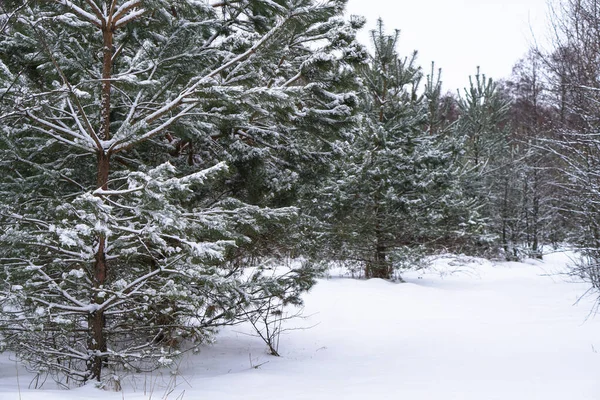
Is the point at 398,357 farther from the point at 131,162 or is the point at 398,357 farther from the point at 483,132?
the point at 483,132

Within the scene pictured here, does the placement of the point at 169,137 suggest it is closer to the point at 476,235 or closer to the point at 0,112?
the point at 0,112

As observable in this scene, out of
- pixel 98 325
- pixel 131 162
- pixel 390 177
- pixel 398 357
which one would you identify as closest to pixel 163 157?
pixel 131 162

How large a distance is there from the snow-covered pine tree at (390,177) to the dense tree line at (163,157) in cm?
248

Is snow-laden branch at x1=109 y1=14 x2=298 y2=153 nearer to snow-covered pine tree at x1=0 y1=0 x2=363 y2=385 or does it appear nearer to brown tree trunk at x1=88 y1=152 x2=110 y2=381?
snow-covered pine tree at x1=0 y1=0 x2=363 y2=385

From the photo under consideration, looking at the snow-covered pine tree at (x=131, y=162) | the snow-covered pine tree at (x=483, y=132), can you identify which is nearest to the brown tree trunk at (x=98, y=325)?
the snow-covered pine tree at (x=131, y=162)

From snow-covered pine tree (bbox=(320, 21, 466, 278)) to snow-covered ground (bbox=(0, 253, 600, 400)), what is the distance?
161cm

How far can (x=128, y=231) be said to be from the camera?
379 centimetres

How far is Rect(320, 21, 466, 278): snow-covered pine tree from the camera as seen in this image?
1112cm

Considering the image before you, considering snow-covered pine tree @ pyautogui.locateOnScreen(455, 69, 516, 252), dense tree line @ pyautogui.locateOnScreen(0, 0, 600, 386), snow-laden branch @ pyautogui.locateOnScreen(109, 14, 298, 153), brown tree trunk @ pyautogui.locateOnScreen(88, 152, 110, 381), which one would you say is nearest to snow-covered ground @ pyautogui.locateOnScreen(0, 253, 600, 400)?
brown tree trunk @ pyautogui.locateOnScreen(88, 152, 110, 381)

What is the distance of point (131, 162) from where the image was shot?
556cm

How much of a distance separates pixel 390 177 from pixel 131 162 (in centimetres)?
695

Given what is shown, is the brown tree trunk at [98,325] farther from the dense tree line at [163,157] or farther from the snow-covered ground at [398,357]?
the snow-covered ground at [398,357]

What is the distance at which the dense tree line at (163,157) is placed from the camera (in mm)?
3930

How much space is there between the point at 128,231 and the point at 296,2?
331cm
